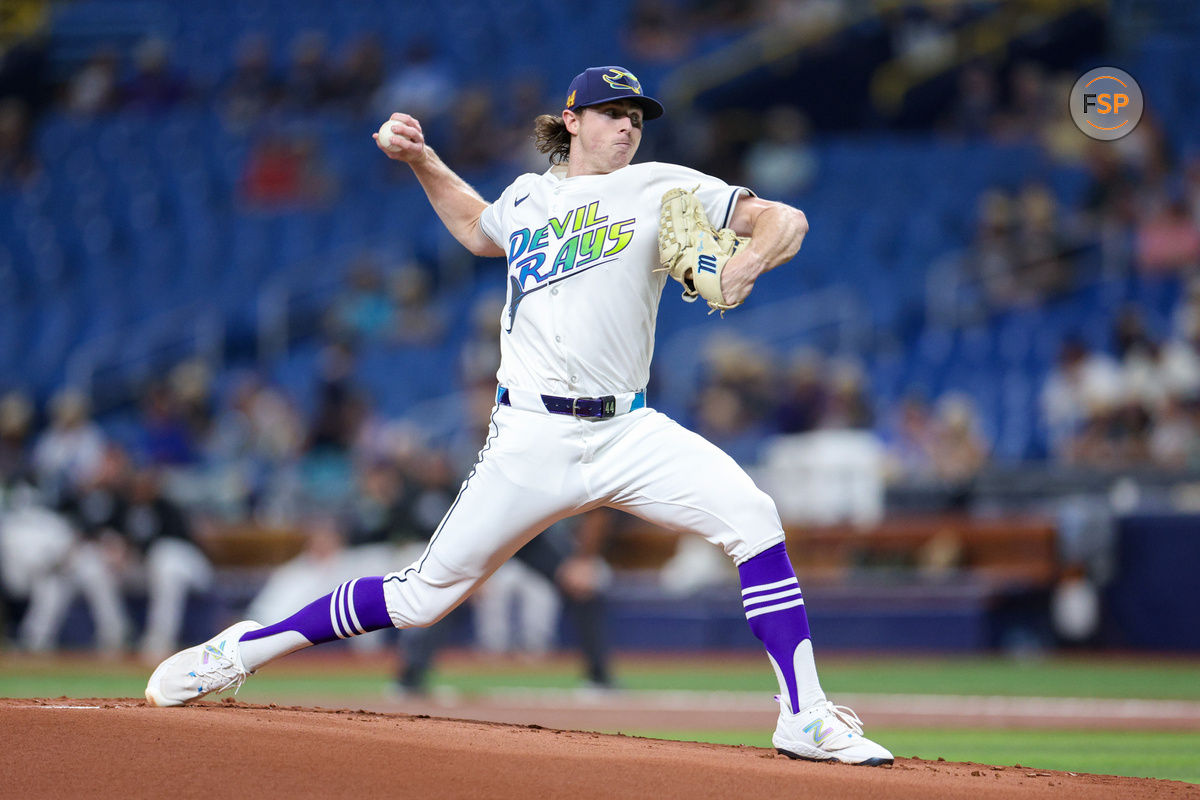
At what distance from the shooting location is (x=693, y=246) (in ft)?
15.6

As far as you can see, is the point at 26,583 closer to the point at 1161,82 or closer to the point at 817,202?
the point at 817,202

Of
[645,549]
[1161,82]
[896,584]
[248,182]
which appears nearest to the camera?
[896,584]

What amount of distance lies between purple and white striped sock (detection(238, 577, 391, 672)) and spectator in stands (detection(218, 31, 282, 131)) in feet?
51.9

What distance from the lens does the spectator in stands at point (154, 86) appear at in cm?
2081

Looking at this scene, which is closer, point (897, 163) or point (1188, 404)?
point (1188, 404)

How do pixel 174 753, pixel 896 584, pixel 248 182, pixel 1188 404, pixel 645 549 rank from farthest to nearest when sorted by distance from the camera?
pixel 248 182 < pixel 645 549 < pixel 896 584 < pixel 1188 404 < pixel 174 753

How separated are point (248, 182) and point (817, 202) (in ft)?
24.0

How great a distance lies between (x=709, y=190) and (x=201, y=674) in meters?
2.37

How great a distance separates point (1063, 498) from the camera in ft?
42.9

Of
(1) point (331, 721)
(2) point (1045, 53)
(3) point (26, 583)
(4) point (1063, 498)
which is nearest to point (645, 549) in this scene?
(4) point (1063, 498)

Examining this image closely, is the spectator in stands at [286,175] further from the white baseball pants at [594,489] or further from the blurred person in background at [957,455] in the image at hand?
the white baseball pants at [594,489]

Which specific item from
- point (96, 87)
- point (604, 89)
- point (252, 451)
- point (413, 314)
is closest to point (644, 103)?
point (604, 89)
